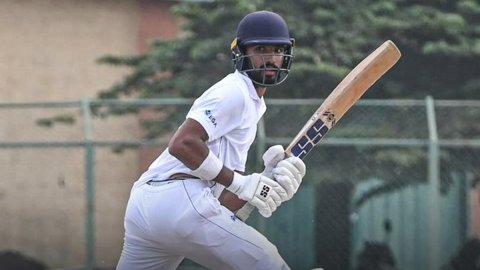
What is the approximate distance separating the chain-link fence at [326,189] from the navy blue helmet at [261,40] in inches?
199

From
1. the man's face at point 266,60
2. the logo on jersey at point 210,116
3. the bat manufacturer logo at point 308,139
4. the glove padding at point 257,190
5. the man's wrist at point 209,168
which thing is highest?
the man's face at point 266,60

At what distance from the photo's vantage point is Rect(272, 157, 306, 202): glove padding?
4.89 metres

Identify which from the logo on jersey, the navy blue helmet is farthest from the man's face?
the logo on jersey

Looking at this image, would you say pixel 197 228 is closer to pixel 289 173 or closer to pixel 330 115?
pixel 289 173

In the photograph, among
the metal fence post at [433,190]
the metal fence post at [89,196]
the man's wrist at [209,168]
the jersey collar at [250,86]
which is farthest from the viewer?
the metal fence post at [89,196]

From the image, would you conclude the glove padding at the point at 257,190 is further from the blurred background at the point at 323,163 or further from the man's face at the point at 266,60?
the blurred background at the point at 323,163

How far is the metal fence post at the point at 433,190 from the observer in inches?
400

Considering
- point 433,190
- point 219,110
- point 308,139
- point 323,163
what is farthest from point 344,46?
point 219,110

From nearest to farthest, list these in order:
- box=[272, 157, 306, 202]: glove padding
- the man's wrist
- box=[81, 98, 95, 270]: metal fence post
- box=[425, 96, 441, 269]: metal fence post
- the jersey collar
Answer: the man's wrist, box=[272, 157, 306, 202]: glove padding, the jersey collar, box=[425, 96, 441, 269]: metal fence post, box=[81, 98, 95, 270]: metal fence post

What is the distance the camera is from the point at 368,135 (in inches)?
422

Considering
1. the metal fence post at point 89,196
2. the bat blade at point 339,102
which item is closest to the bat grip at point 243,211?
the bat blade at point 339,102

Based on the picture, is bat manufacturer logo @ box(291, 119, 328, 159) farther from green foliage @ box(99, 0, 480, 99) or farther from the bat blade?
green foliage @ box(99, 0, 480, 99)

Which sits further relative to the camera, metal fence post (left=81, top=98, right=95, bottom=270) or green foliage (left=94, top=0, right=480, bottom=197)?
green foliage (left=94, top=0, right=480, bottom=197)

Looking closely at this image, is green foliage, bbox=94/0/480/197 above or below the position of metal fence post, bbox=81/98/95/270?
above
